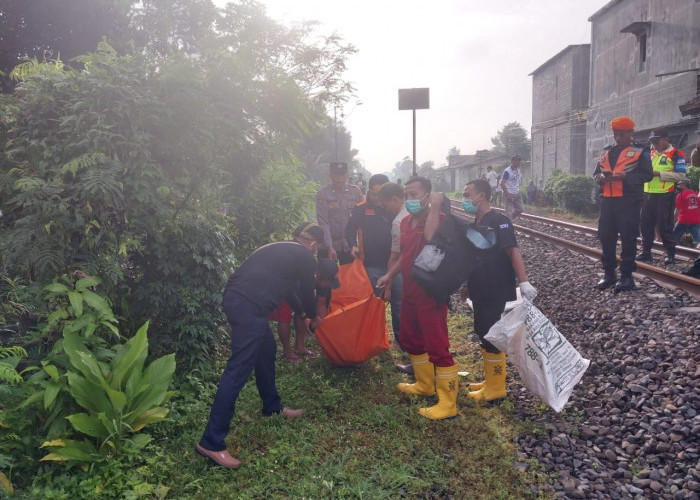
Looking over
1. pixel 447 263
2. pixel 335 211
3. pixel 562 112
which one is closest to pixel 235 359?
pixel 447 263

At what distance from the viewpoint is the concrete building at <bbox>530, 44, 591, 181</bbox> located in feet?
109

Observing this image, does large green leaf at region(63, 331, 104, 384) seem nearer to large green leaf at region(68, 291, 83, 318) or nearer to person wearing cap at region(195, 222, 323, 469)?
large green leaf at region(68, 291, 83, 318)

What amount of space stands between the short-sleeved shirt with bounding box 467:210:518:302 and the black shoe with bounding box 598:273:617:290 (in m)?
3.36

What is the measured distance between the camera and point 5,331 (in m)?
4.04

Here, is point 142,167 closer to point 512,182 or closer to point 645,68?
point 512,182

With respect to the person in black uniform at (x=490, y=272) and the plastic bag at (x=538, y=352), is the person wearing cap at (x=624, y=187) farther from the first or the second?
the plastic bag at (x=538, y=352)

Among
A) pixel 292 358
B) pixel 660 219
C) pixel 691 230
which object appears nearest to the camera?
pixel 292 358

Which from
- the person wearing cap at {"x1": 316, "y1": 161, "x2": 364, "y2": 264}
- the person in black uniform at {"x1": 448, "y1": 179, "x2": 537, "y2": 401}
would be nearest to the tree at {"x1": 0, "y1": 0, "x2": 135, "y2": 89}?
the person wearing cap at {"x1": 316, "y1": 161, "x2": 364, "y2": 264}

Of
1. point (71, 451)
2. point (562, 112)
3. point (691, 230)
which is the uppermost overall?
point (562, 112)

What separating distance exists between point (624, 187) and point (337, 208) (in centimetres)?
352

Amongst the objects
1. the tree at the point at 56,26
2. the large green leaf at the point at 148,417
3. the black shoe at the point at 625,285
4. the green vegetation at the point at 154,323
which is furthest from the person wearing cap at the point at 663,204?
the tree at the point at 56,26

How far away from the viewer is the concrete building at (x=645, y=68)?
1864 cm

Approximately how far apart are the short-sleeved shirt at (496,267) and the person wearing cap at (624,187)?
9.42 ft

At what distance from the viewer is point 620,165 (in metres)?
6.24
